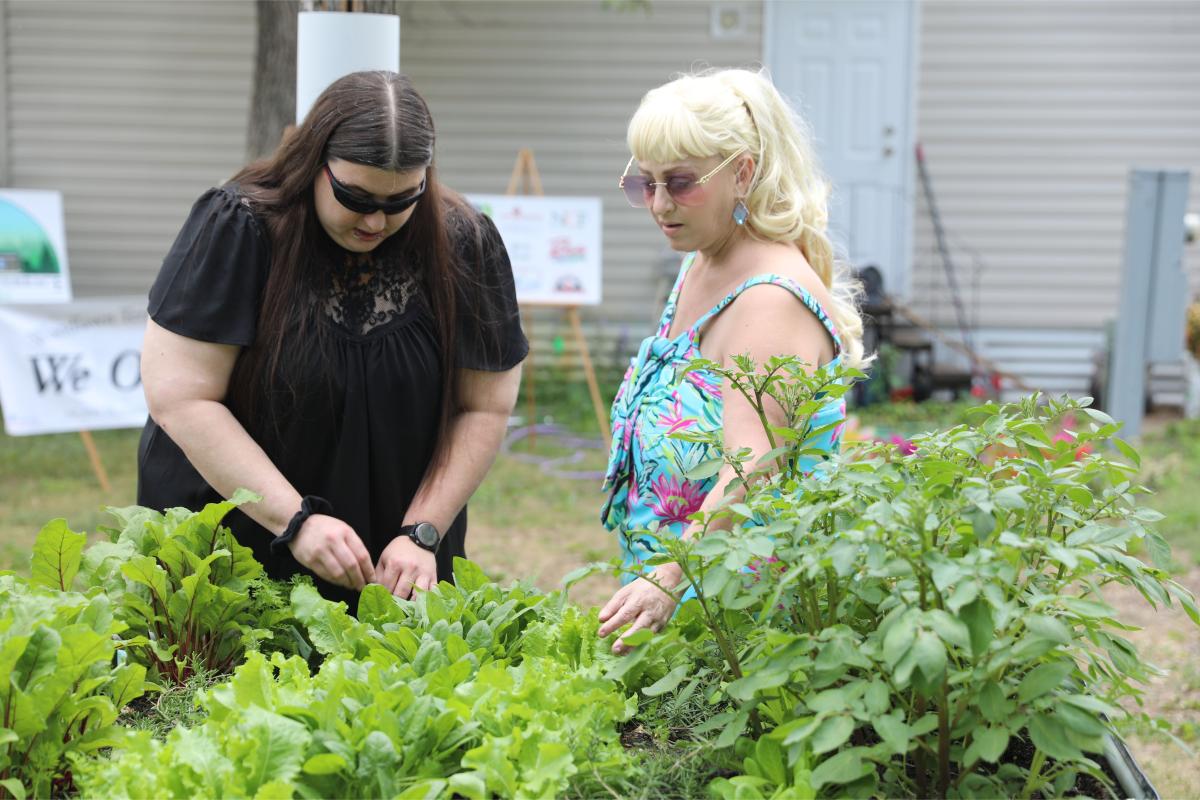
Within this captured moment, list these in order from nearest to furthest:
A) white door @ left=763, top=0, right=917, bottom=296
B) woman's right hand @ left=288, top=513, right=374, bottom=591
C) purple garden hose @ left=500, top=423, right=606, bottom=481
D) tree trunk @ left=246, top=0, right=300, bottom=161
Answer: woman's right hand @ left=288, top=513, right=374, bottom=591
purple garden hose @ left=500, top=423, right=606, bottom=481
tree trunk @ left=246, top=0, right=300, bottom=161
white door @ left=763, top=0, right=917, bottom=296

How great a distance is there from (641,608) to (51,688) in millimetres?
759

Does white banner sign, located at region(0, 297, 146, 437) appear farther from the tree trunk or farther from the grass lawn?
the tree trunk

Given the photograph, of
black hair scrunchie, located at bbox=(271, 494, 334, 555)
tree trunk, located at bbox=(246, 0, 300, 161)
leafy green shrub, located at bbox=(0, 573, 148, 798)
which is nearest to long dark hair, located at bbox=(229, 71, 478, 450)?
black hair scrunchie, located at bbox=(271, 494, 334, 555)

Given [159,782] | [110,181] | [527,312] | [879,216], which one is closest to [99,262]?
[110,181]

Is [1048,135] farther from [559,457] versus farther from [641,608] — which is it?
[641,608]

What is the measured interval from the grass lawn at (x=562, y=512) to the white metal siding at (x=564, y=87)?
1823 millimetres

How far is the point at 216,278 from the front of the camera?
Answer: 222 centimetres

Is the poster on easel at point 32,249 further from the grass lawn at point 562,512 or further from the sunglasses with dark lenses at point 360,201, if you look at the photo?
the sunglasses with dark lenses at point 360,201

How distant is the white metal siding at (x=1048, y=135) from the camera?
10.7 metres

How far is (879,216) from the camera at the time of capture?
35.2ft

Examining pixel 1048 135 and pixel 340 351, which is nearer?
pixel 340 351

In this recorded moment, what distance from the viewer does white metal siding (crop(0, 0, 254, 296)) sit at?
10.9m

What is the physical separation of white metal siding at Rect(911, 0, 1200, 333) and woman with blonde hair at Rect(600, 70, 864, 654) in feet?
29.6

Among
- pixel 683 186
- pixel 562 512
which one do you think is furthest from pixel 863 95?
pixel 683 186
